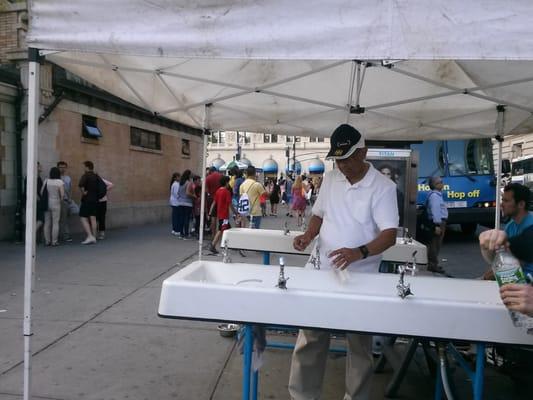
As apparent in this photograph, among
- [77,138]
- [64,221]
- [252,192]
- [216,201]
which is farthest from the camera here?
[77,138]

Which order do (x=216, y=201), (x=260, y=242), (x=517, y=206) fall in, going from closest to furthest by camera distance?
(x=517, y=206) → (x=260, y=242) → (x=216, y=201)

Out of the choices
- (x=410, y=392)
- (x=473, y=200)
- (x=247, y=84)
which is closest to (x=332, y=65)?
(x=247, y=84)

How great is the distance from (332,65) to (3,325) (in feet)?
14.2

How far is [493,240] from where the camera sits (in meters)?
1.89

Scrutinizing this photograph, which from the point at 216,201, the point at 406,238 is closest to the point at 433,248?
the point at 406,238

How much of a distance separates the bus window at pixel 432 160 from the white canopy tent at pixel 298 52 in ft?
22.1

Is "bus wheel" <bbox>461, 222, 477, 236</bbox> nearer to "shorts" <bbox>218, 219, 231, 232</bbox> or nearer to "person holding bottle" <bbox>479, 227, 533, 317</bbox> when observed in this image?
"shorts" <bbox>218, 219, 231, 232</bbox>

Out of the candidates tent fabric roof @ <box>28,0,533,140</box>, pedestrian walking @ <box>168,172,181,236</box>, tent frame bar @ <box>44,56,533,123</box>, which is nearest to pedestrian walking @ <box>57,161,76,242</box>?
pedestrian walking @ <box>168,172,181,236</box>

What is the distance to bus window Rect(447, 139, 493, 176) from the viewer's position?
37.5 feet

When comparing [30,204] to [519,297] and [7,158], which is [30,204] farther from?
[7,158]

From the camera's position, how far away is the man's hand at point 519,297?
1.67 meters

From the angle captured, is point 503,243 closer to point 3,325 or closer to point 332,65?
point 332,65

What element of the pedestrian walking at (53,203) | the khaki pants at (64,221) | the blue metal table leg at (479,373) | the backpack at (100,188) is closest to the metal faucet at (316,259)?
the blue metal table leg at (479,373)

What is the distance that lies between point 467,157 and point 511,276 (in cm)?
1068
